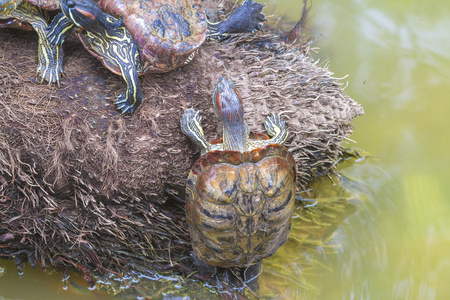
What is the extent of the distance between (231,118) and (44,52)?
123cm

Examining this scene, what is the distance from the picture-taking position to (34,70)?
2.58 meters

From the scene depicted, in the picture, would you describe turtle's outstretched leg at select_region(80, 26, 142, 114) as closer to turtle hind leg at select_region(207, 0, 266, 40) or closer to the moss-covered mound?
the moss-covered mound

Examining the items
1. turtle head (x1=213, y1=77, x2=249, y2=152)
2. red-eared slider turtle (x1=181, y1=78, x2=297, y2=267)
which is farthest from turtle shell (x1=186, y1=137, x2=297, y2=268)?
turtle head (x1=213, y1=77, x2=249, y2=152)

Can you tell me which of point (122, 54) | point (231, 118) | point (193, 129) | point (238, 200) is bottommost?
point (238, 200)

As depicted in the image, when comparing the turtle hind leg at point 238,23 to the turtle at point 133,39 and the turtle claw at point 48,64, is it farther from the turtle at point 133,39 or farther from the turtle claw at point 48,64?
the turtle claw at point 48,64

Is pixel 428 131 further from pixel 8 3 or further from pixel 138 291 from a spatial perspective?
pixel 8 3

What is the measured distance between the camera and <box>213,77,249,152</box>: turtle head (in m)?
2.61

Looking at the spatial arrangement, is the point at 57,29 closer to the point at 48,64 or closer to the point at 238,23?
the point at 48,64

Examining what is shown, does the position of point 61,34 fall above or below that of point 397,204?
above

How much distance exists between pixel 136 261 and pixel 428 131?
2694mm

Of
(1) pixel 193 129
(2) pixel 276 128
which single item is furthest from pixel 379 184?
(1) pixel 193 129

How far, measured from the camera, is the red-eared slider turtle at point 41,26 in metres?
2.49

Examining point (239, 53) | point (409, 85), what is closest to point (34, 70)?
point (239, 53)

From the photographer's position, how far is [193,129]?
103 inches
